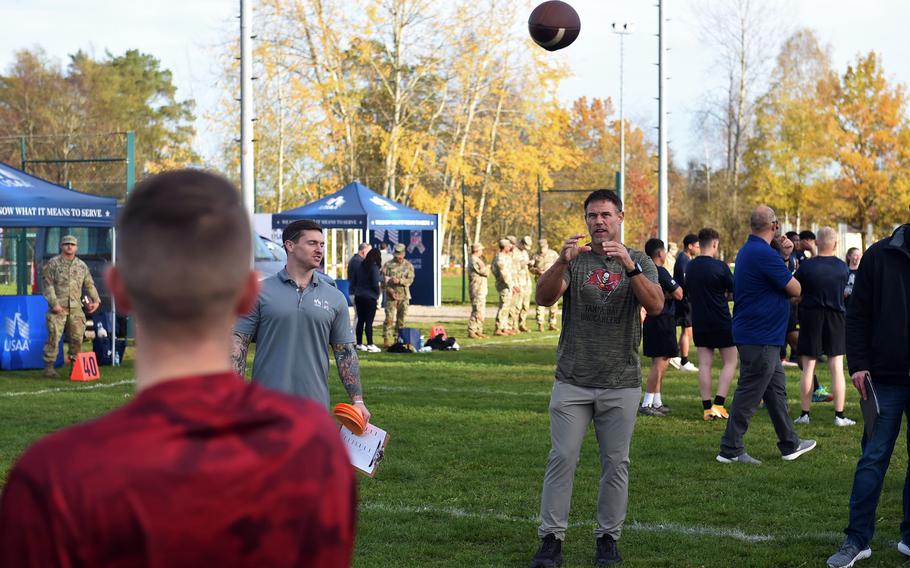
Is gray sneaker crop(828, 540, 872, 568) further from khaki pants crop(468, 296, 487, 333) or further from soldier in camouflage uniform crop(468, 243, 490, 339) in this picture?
khaki pants crop(468, 296, 487, 333)

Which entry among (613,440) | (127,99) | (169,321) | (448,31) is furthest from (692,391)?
(127,99)

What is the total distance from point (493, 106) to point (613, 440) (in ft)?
138

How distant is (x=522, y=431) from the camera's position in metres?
11.7

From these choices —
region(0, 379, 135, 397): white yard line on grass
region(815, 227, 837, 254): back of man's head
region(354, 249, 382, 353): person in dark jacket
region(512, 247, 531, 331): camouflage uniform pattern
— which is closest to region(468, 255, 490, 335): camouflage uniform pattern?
region(512, 247, 531, 331): camouflage uniform pattern

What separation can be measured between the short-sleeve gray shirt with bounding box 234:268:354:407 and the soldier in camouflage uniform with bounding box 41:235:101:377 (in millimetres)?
11331

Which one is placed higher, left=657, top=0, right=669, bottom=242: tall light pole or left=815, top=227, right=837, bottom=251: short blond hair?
left=657, top=0, right=669, bottom=242: tall light pole

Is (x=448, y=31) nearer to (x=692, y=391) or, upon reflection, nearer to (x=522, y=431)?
(x=692, y=391)

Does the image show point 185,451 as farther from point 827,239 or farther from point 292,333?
point 827,239

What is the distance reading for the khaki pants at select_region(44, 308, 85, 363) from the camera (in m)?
16.7

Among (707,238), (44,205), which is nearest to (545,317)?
(44,205)

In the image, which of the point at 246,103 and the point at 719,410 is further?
the point at 246,103

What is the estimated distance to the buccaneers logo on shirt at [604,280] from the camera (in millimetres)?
6719

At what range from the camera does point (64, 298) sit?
16.8 metres

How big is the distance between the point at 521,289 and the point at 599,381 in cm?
1925
